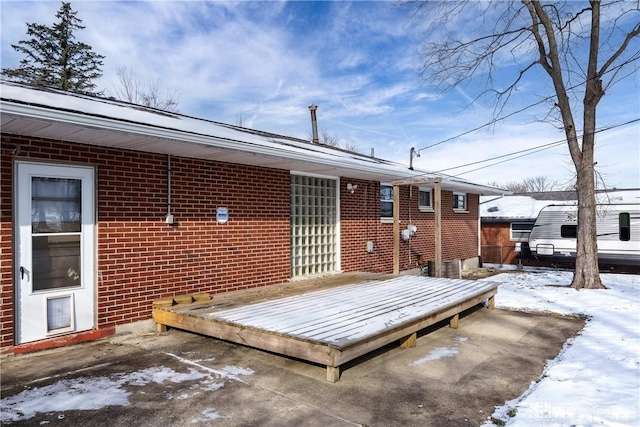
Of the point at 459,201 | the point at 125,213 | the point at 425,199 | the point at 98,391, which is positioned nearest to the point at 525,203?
the point at 459,201

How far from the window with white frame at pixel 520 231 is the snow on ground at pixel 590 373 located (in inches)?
373

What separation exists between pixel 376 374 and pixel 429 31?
12201 mm

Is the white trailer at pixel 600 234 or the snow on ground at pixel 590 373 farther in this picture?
the white trailer at pixel 600 234

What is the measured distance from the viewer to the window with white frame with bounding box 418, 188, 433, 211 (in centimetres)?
1217

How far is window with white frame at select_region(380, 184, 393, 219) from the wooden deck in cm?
381

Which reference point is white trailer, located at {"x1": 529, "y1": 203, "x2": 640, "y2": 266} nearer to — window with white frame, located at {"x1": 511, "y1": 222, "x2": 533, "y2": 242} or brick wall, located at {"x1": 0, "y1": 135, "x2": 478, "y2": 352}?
window with white frame, located at {"x1": 511, "y1": 222, "x2": 533, "y2": 242}

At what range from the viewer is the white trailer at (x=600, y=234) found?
1359 centimetres

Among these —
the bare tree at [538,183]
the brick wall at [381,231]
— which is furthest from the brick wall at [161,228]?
the bare tree at [538,183]

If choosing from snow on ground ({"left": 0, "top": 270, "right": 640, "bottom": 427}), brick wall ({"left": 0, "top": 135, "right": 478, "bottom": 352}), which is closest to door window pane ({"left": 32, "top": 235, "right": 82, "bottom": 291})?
brick wall ({"left": 0, "top": 135, "right": 478, "bottom": 352})

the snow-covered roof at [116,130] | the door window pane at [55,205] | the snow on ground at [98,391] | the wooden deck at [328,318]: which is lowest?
the snow on ground at [98,391]

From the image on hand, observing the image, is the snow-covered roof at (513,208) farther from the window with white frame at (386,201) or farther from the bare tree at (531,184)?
the bare tree at (531,184)

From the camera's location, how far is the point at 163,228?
579cm

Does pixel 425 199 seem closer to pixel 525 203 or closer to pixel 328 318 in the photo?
pixel 328 318

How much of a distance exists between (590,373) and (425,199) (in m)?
8.56
